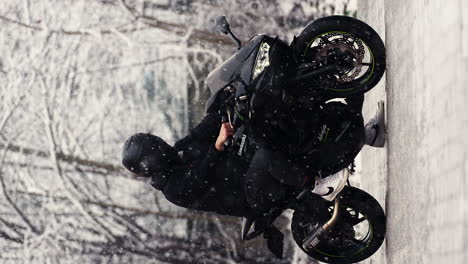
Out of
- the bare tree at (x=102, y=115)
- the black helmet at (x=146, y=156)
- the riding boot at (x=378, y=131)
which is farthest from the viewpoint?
the bare tree at (x=102, y=115)

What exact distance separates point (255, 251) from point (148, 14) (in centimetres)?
319

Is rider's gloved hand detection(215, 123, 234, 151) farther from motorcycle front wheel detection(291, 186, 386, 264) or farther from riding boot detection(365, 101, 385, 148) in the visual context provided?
riding boot detection(365, 101, 385, 148)

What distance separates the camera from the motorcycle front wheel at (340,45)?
342 centimetres

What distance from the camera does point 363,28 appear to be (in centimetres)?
342

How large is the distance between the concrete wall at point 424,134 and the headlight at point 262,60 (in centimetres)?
87

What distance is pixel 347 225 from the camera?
357 cm

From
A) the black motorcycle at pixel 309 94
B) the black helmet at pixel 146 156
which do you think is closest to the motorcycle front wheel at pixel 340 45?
the black motorcycle at pixel 309 94

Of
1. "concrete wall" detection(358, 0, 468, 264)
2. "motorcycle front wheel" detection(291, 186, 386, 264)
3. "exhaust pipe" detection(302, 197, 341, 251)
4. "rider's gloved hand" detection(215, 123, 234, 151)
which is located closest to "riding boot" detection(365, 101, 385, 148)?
"concrete wall" detection(358, 0, 468, 264)

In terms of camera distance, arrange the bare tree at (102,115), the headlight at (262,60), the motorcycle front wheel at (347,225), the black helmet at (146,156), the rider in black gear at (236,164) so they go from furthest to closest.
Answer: the bare tree at (102,115), the motorcycle front wheel at (347,225), the black helmet at (146,156), the rider in black gear at (236,164), the headlight at (262,60)

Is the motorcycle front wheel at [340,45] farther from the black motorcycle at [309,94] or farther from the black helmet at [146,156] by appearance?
the black helmet at [146,156]

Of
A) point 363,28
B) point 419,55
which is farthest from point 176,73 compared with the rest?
point 419,55

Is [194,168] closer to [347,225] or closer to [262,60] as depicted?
[262,60]

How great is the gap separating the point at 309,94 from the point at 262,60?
1.27ft

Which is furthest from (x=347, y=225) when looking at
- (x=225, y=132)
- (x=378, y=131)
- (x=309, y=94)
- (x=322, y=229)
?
(x=225, y=132)
